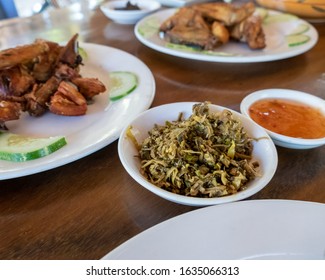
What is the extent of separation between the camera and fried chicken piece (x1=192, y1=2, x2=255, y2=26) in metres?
1.86

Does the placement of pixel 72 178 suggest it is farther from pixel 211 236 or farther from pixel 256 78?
pixel 256 78

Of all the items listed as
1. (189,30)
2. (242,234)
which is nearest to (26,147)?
(242,234)

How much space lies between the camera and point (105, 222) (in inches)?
35.8

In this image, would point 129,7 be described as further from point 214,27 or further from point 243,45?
point 243,45

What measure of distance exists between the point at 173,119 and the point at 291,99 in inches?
19.1

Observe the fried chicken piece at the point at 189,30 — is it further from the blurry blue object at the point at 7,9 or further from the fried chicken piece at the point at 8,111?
the blurry blue object at the point at 7,9

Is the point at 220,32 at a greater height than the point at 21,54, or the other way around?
the point at 21,54

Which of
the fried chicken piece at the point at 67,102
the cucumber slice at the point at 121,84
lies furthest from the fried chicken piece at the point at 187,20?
the fried chicken piece at the point at 67,102

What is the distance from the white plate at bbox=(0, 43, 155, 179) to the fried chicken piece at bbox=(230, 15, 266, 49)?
0.64m

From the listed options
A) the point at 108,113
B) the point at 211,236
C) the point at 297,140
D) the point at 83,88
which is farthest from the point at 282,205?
the point at 83,88

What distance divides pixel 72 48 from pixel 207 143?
865 millimetres

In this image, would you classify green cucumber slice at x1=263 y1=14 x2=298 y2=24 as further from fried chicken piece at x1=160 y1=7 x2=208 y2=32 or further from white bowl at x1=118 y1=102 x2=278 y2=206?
white bowl at x1=118 y1=102 x2=278 y2=206

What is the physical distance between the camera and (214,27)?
6.06 feet

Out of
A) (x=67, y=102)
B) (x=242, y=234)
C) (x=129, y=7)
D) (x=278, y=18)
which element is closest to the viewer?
(x=242, y=234)
